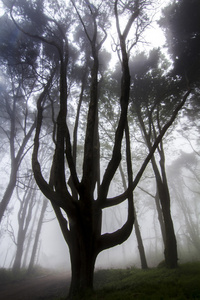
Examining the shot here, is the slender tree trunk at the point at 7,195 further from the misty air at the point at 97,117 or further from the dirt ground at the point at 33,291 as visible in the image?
the dirt ground at the point at 33,291

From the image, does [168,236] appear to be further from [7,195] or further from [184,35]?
[184,35]

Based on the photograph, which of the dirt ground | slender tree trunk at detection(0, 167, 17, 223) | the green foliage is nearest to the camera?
the dirt ground

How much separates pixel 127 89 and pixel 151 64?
7.01m

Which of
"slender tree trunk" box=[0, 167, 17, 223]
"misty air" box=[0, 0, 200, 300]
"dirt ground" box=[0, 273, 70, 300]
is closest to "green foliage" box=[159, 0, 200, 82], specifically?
"misty air" box=[0, 0, 200, 300]

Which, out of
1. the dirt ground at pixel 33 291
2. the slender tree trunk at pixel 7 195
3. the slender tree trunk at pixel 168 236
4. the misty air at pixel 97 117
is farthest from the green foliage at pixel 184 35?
the dirt ground at pixel 33 291

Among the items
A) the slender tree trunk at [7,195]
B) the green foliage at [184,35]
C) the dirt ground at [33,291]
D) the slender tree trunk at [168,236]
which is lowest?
the dirt ground at [33,291]

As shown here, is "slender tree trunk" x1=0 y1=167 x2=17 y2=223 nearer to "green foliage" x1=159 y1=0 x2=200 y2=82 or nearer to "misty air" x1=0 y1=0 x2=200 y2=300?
"misty air" x1=0 y1=0 x2=200 y2=300

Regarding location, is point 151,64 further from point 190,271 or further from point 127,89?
point 190,271

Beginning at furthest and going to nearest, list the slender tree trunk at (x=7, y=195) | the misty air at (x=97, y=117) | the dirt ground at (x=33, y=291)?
the slender tree trunk at (x=7, y=195)
the dirt ground at (x=33, y=291)
the misty air at (x=97, y=117)

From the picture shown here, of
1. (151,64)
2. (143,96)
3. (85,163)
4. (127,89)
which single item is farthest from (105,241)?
(151,64)

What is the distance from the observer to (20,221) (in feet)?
58.2

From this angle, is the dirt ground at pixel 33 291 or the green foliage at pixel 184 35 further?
the green foliage at pixel 184 35

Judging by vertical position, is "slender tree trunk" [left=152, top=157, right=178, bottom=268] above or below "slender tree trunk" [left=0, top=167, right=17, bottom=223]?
below

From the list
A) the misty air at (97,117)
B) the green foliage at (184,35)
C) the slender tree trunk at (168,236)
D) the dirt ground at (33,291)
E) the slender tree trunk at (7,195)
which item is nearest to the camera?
the misty air at (97,117)
